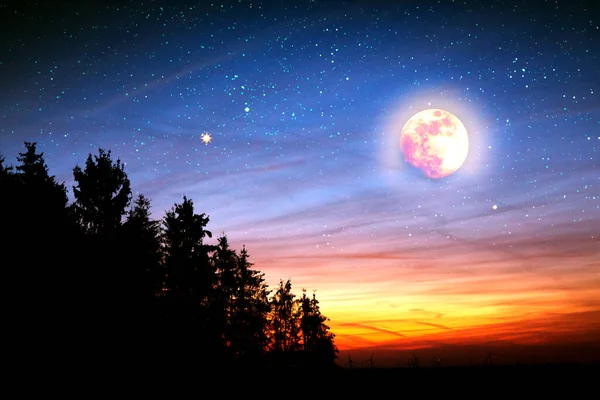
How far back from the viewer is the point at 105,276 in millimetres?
22172

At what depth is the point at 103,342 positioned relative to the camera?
20297mm

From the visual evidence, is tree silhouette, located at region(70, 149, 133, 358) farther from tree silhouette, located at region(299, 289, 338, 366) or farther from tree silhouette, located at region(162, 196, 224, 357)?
tree silhouette, located at region(299, 289, 338, 366)

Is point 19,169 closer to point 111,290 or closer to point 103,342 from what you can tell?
point 111,290

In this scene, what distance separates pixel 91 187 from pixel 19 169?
4446mm

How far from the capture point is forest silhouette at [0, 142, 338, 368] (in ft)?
62.8

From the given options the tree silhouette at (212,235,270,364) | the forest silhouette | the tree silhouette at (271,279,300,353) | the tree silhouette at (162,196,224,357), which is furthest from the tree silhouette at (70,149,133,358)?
the tree silhouette at (271,279,300,353)

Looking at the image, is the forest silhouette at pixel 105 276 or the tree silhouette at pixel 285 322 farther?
the tree silhouette at pixel 285 322

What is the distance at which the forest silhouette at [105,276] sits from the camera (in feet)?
62.8

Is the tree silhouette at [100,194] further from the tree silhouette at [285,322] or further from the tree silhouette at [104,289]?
the tree silhouette at [285,322]

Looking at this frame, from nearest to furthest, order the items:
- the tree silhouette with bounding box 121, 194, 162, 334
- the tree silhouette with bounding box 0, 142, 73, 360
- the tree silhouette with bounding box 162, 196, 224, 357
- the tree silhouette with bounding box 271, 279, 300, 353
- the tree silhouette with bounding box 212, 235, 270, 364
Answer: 1. the tree silhouette with bounding box 0, 142, 73, 360
2. the tree silhouette with bounding box 121, 194, 162, 334
3. the tree silhouette with bounding box 162, 196, 224, 357
4. the tree silhouette with bounding box 212, 235, 270, 364
5. the tree silhouette with bounding box 271, 279, 300, 353

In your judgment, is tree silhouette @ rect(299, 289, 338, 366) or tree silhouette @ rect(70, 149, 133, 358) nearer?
tree silhouette @ rect(70, 149, 133, 358)

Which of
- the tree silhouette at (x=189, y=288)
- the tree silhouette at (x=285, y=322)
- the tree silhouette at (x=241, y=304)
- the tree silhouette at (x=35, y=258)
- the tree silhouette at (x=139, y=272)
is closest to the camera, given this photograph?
the tree silhouette at (x=35, y=258)

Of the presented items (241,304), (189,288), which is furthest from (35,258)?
(241,304)

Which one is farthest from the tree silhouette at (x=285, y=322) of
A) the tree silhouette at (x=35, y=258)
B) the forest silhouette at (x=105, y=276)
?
the tree silhouette at (x=35, y=258)
